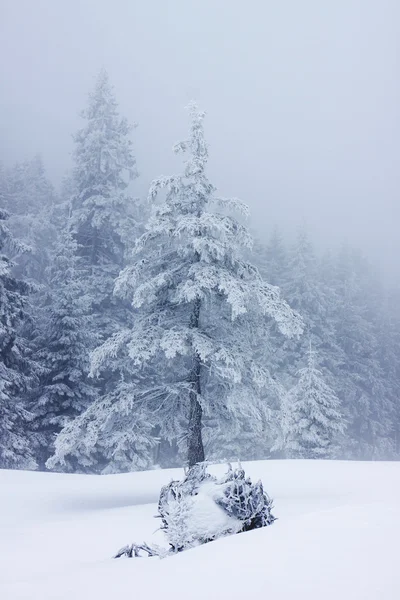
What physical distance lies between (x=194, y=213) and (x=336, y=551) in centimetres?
1100

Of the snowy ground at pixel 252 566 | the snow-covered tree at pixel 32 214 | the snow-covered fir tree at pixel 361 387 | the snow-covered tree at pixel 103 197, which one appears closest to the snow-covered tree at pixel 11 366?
the snow-covered tree at pixel 103 197

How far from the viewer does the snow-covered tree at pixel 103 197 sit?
1011 inches

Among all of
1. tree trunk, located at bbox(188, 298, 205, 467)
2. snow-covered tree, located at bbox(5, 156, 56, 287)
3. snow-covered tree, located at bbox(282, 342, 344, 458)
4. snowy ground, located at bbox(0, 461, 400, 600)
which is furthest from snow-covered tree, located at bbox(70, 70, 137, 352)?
snowy ground, located at bbox(0, 461, 400, 600)

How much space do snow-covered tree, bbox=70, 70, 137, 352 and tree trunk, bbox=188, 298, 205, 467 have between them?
1253 centimetres

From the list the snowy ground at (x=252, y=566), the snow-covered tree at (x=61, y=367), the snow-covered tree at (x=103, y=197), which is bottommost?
the snowy ground at (x=252, y=566)

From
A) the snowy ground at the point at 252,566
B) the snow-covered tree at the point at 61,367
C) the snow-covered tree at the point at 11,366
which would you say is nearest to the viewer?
the snowy ground at the point at 252,566

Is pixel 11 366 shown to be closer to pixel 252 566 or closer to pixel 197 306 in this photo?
pixel 197 306

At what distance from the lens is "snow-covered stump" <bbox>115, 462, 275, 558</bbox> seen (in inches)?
156

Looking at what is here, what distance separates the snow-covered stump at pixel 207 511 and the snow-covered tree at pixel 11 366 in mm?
15334

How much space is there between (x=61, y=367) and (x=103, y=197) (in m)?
9.45

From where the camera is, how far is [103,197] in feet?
86.0

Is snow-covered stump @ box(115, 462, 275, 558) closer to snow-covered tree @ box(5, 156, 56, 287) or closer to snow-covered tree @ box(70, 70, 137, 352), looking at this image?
snow-covered tree @ box(70, 70, 137, 352)

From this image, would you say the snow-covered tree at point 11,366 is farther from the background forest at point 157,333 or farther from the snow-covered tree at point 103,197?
the snow-covered tree at point 103,197

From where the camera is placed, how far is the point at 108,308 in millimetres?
25734
